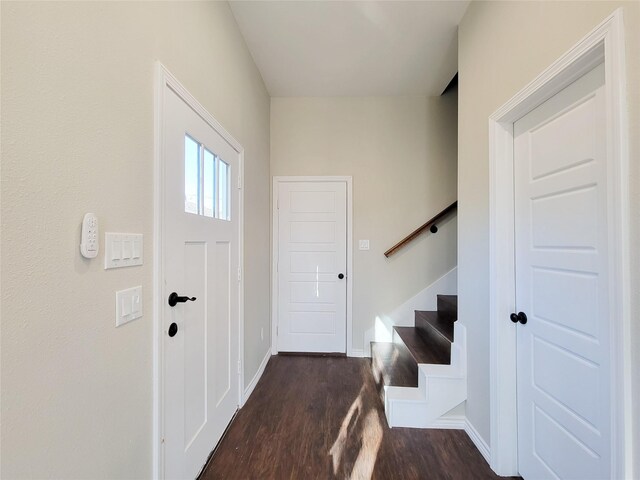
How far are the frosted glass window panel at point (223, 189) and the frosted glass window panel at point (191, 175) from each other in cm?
25

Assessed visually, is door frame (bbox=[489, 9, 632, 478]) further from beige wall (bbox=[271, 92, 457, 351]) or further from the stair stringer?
beige wall (bbox=[271, 92, 457, 351])

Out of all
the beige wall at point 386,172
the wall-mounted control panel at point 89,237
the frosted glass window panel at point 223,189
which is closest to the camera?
the wall-mounted control panel at point 89,237

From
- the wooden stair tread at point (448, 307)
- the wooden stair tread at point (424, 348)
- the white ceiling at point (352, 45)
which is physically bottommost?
the wooden stair tread at point (424, 348)

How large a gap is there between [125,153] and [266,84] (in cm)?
218

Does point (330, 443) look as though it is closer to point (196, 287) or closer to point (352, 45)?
point (196, 287)

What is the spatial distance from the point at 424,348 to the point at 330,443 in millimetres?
1044

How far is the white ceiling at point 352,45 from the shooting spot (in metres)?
1.74

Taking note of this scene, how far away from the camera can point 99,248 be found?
779 millimetres

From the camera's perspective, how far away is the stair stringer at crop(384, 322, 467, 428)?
1.72 meters

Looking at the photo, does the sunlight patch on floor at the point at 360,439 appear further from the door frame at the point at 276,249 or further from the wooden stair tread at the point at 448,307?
the wooden stair tread at the point at 448,307

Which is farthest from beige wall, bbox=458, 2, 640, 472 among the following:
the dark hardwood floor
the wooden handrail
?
the wooden handrail

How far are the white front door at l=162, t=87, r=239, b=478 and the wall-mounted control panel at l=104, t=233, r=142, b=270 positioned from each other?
0.14 metres

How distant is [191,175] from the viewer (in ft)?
4.31

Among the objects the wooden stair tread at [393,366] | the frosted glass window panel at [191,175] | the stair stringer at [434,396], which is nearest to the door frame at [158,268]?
the frosted glass window panel at [191,175]
